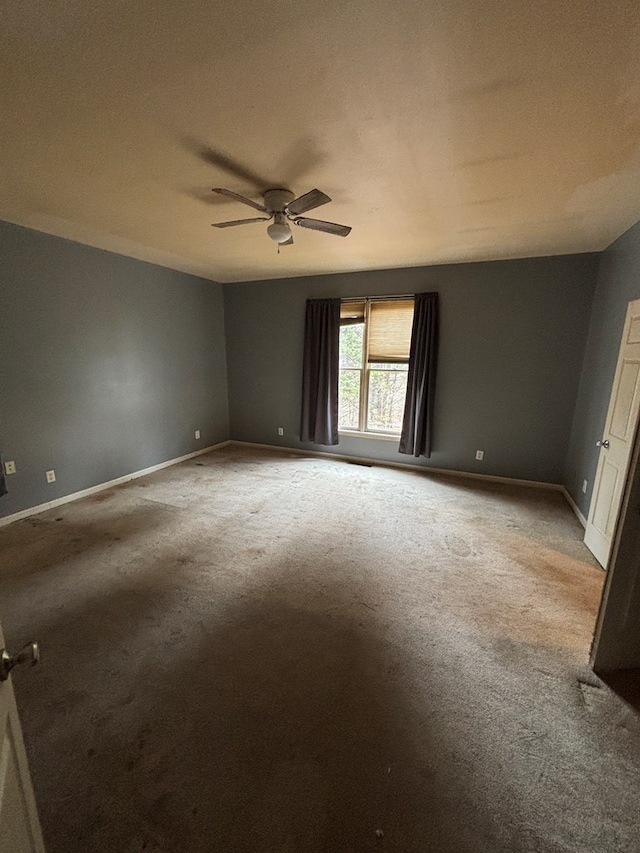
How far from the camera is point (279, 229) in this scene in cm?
216

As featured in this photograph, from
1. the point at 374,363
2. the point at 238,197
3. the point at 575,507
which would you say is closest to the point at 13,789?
the point at 238,197

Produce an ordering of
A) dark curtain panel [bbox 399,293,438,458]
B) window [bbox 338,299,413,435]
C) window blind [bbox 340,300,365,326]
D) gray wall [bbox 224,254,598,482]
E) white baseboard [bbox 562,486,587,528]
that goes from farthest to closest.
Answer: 1. window blind [bbox 340,300,365,326]
2. window [bbox 338,299,413,435]
3. dark curtain panel [bbox 399,293,438,458]
4. gray wall [bbox 224,254,598,482]
5. white baseboard [bbox 562,486,587,528]

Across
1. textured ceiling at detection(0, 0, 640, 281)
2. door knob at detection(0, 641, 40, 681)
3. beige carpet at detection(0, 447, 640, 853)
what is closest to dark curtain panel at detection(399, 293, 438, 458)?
textured ceiling at detection(0, 0, 640, 281)

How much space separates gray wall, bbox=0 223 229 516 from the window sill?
218cm

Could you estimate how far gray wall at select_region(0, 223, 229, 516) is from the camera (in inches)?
116

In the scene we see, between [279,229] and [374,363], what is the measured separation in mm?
2625

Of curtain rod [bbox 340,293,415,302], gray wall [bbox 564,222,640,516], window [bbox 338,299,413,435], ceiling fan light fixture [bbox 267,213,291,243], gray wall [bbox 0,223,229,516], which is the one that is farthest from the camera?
window [bbox 338,299,413,435]

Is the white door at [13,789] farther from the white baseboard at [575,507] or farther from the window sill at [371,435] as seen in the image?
the window sill at [371,435]

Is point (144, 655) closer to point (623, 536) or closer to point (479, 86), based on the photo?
point (623, 536)

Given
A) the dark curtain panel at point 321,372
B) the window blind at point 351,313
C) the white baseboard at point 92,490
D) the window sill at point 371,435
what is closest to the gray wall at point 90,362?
the white baseboard at point 92,490

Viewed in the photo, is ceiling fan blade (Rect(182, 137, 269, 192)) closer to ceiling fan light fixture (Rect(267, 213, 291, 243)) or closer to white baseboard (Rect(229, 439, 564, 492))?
ceiling fan light fixture (Rect(267, 213, 291, 243))

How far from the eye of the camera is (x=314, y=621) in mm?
1968

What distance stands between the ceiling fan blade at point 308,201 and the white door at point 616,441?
2.26m

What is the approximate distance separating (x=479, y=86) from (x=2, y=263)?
11.5ft
